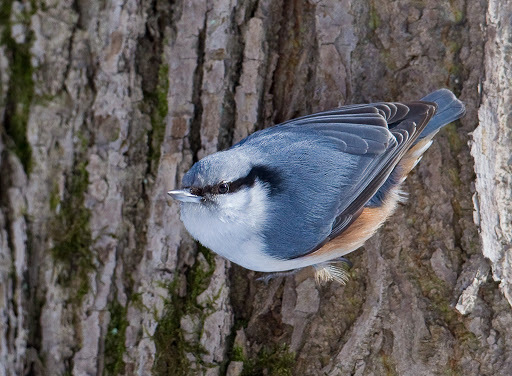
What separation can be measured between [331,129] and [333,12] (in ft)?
1.76

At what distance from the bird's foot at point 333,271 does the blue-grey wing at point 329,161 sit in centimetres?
17

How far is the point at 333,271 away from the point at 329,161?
48 cm

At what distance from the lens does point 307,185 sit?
253 cm

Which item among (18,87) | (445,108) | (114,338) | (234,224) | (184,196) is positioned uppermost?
(445,108)

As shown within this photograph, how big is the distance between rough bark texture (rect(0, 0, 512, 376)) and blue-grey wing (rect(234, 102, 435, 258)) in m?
0.18

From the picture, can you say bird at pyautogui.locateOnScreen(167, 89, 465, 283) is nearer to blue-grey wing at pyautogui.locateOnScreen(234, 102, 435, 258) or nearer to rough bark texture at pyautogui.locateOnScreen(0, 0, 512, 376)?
blue-grey wing at pyautogui.locateOnScreen(234, 102, 435, 258)

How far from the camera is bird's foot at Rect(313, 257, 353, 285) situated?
2678mm

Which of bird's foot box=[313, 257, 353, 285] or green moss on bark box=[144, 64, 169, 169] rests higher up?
green moss on bark box=[144, 64, 169, 169]

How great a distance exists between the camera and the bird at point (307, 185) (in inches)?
97.7

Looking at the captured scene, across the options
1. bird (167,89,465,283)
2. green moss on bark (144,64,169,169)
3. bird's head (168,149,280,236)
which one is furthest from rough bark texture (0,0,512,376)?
bird's head (168,149,280,236)

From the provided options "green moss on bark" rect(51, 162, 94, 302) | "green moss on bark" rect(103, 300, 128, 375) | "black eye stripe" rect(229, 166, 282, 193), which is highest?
"black eye stripe" rect(229, 166, 282, 193)

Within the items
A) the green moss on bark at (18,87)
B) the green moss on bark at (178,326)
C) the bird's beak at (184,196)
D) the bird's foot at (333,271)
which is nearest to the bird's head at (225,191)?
the bird's beak at (184,196)

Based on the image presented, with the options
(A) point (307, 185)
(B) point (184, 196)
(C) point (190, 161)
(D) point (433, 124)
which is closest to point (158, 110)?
(C) point (190, 161)

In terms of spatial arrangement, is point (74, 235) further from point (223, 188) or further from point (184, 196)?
point (223, 188)
